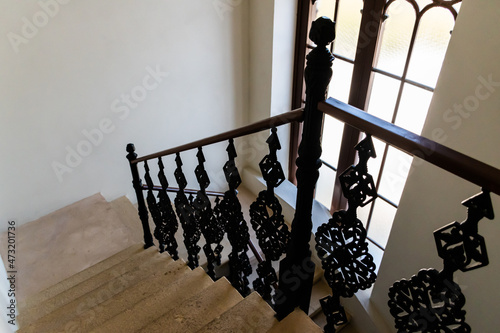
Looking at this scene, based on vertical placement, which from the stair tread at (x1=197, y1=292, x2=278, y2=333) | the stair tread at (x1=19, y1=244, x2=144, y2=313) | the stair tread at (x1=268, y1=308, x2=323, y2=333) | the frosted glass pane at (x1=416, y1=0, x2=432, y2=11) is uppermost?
the frosted glass pane at (x1=416, y1=0, x2=432, y2=11)

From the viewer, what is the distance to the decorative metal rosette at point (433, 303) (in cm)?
96

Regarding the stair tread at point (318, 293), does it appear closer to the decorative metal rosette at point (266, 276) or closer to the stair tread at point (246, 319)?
the decorative metal rosette at point (266, 276)

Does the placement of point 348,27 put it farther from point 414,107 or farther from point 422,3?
point 414,107

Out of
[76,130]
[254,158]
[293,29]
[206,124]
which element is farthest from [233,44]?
[76,130]

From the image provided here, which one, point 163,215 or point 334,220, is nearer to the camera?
point 334,220

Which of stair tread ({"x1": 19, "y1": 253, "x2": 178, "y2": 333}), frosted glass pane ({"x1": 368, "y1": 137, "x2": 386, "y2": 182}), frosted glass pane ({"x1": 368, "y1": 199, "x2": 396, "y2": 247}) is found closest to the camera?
stair tread ({"x1": 19, "y1": 253, "x2": 178, "y2": 333})

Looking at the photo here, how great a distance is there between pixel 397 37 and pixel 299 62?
1.26 meters

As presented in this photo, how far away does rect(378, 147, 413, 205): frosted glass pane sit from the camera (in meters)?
3.04

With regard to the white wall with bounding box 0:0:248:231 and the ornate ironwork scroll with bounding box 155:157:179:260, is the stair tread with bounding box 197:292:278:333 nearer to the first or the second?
the ornate ironwork scroll with bounding box 155:157:179:260

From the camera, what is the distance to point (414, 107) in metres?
2.87

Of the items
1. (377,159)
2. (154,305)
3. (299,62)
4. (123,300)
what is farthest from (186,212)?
(299,62)

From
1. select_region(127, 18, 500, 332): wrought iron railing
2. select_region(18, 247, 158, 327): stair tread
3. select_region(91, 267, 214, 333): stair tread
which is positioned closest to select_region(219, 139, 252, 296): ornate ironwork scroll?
select_region(127, 18, 500, 332): wrought iron railing

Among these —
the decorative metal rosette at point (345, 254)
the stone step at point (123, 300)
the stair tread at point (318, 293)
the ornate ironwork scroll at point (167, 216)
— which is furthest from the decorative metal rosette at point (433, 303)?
the stair tread at point (318, 293)

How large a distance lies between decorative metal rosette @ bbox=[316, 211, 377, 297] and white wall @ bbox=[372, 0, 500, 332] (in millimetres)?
1344
